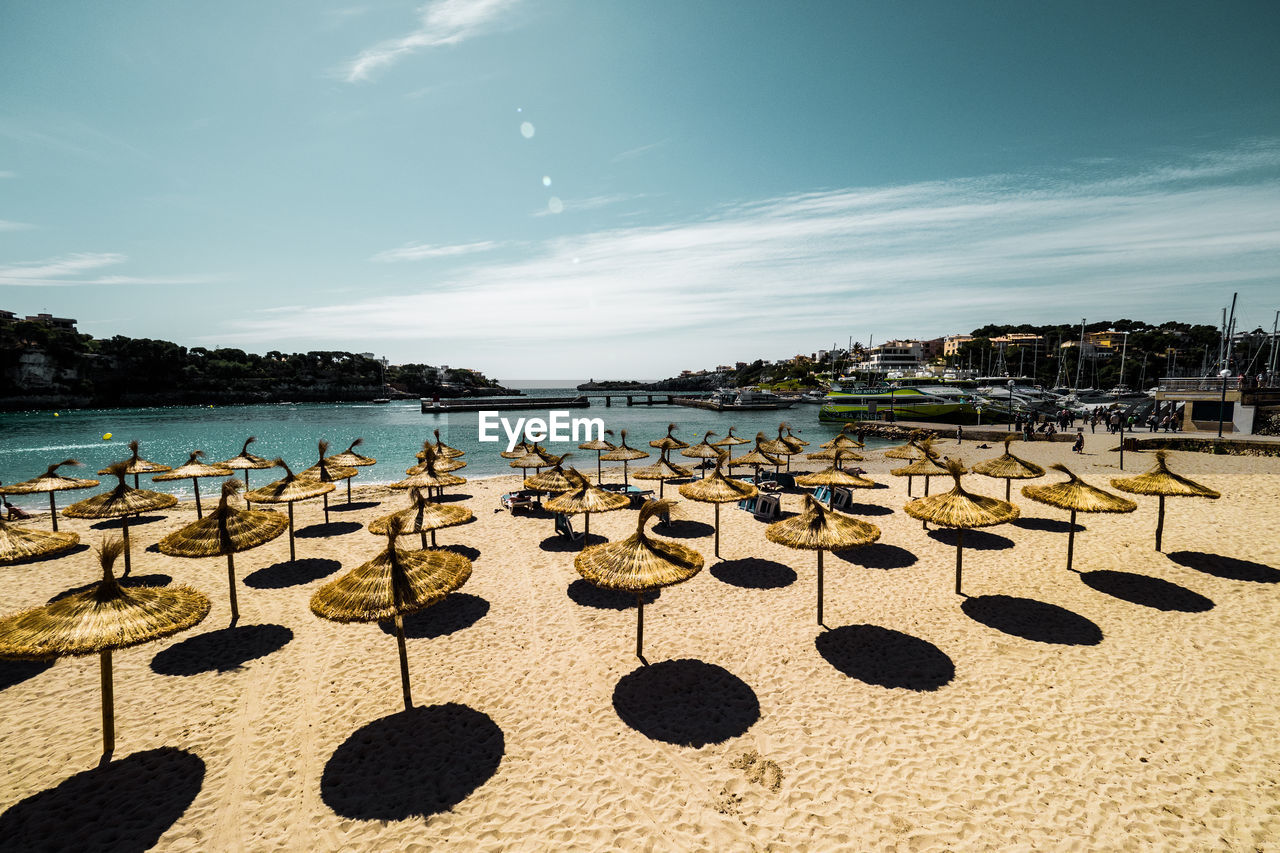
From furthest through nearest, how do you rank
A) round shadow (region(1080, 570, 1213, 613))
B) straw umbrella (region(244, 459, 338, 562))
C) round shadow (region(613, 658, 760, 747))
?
1. straw umbrella (region(244, 459, 338, 562))
2. round shadow (region(1080, 570, 1213, 613))
3. round shadow (region(613, 658, 760, 747))

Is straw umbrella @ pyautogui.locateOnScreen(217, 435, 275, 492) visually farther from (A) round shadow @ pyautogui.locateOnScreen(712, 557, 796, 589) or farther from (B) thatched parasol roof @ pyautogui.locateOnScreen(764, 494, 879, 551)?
(B) thatched parasol roof @ pyautogui.locateOnScreen(764, 494, 879, 551)

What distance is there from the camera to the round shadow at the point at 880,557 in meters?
13.5

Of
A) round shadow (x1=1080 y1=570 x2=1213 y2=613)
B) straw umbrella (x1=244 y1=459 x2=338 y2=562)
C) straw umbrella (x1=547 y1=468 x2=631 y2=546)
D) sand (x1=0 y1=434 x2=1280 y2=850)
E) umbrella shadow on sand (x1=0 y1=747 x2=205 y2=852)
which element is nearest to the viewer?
umbrella shadow on sand (x1=0 y1=747 x2=205 y2=852)

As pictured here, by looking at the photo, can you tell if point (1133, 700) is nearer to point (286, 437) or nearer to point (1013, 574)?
point (1013, 574)

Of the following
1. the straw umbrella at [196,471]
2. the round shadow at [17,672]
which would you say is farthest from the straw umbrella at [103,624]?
the straw umbrella at [196,471]

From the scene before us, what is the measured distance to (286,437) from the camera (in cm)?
6384

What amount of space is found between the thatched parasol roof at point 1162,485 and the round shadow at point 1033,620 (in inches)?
175

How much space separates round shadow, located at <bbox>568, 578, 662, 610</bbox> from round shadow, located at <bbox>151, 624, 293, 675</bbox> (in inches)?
248

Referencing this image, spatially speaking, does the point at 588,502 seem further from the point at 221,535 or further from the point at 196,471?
the point at 196,471

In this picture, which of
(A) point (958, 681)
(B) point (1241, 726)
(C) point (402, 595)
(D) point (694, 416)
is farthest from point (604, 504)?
(D) point (694, 416)

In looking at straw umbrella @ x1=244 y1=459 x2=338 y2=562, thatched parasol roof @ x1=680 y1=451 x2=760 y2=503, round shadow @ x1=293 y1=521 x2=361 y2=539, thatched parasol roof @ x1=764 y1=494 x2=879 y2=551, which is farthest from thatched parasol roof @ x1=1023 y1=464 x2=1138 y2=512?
round shadow @ x1=293 y1=521 x2=361 y2=539

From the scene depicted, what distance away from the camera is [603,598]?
11938mm

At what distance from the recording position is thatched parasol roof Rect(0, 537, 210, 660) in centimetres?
591

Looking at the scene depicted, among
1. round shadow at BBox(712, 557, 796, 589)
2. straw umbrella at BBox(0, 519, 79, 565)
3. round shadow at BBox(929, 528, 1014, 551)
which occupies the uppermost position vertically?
straw umbrella at BBox(0, 519, 79, 565)
